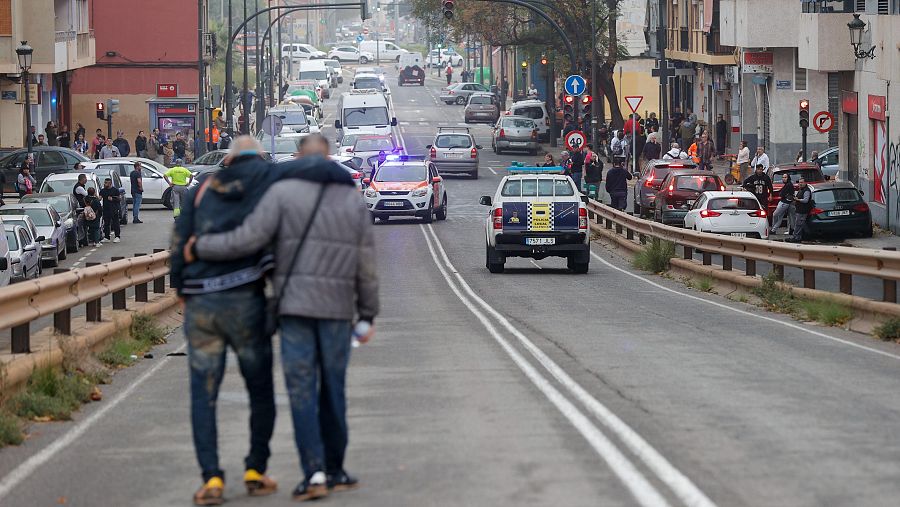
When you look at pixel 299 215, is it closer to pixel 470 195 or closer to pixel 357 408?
pixel 357 408

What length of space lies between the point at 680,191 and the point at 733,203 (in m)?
4.79

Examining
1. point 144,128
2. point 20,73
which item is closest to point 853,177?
point 20,73

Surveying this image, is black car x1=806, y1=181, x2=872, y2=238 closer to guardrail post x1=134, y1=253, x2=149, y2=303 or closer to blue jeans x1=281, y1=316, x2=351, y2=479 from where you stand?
guardrail post x1=134, y1=253, x2=149, y2=303

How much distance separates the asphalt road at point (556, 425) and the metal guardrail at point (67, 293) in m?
0.76

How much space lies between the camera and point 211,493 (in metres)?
7.68

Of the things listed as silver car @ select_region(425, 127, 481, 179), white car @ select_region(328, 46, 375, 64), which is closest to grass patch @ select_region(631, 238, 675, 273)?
silver car @ select_region(425, 127, 481, 179)

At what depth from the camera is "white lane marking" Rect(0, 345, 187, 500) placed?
8.68 meters

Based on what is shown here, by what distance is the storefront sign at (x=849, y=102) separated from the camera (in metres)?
44.6

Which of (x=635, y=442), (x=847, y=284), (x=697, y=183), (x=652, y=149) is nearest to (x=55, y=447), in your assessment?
(x=635, y=442)

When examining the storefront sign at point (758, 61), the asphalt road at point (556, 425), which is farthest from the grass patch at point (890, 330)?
the storefront sign at point (758, 61)

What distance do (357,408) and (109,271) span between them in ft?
19.2

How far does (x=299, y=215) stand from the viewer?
760 cm

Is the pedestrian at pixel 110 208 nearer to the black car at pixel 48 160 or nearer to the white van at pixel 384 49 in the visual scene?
the black car at pixel 48 160

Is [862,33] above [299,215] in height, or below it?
above
